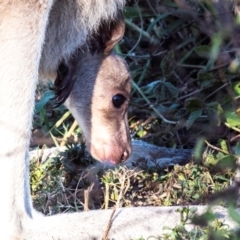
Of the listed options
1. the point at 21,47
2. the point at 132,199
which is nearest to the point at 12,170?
the point at 21,47

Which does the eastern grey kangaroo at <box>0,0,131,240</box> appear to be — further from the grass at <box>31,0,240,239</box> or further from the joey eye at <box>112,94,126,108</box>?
the grass at <box>31,0,240,239</box>

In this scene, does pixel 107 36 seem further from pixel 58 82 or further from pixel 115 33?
pixel 58 82

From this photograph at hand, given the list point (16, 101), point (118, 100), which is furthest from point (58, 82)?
point (16, 101)

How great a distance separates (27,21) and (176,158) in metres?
1.07

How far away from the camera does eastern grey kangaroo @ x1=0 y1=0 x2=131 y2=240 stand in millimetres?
2439

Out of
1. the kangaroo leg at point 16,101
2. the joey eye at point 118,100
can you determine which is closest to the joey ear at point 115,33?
the joey eye at point 118,100

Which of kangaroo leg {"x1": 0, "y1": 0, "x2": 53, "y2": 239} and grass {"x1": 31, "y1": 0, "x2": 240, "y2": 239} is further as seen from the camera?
grass {"x1": 31, "y1": 0, "x2": 240, "y2": 239}

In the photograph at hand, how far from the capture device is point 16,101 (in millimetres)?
2441

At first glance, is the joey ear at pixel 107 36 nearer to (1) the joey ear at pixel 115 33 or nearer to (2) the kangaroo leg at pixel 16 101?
(1) the joey ear at pixel 115 33

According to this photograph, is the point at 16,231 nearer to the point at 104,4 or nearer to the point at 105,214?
the point at 105,214

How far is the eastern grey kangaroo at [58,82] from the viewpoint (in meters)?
2.44

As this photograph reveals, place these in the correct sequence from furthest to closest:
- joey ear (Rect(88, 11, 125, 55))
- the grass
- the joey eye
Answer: the joey eye < joey ear (Rect(88, 11, 125, 55)) < the grass

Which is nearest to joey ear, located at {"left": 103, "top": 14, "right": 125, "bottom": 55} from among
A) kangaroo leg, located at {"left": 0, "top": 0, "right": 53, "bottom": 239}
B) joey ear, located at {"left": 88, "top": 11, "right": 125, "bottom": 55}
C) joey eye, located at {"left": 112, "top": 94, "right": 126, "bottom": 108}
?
joey ear, located at {"left": 88, "top": 11, "right": 125, "bottom": 55}

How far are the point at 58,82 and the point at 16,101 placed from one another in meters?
0.58
